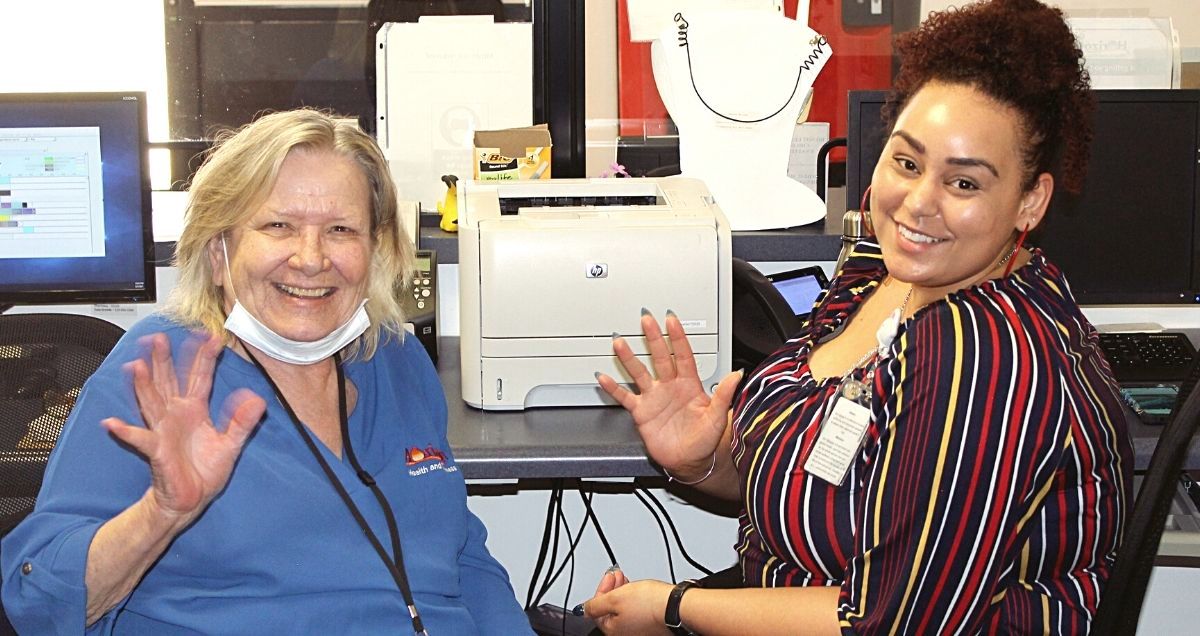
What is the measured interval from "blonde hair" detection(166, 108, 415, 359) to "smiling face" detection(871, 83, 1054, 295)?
0.68 meters

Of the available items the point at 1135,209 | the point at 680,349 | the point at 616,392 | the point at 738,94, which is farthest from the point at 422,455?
the point at 1135,209

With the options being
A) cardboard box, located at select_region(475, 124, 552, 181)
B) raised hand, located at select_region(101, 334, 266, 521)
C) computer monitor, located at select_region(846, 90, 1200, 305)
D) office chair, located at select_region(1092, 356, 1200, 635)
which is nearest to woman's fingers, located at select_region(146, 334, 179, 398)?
raised hand, located at select_region(101, 334, 266, 521)

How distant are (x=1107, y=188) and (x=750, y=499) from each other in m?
1.25

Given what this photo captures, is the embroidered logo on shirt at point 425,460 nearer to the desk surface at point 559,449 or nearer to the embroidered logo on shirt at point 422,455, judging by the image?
the embroidered logo on shirt at point 422,455

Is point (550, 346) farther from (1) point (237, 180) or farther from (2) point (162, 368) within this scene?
(2) point (162, 368)

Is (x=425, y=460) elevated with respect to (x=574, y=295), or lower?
lower

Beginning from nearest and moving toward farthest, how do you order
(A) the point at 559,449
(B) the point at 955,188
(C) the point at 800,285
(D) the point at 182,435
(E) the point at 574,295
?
(D) the point at 182,435
(B) the point at 955,188
(A) the point at 559,449
(E) the point at 574,295
(C) the point at 800,285

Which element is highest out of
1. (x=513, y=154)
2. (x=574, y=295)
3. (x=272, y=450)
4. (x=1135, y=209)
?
(x=513, y=154)

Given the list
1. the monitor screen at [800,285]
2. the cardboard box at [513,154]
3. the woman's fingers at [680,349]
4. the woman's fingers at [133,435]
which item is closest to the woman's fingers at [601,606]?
the woman's fingers at [680,349]

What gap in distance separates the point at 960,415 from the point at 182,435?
785mm

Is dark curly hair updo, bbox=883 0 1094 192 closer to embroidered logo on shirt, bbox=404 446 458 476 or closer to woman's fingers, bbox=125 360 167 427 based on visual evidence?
embroidered logo on shirt, bbox=404 446 458 476

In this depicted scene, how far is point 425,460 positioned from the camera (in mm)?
1670

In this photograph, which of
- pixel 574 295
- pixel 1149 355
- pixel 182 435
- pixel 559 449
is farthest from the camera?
pixel 1149 355

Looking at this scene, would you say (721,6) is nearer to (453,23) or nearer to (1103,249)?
(453,23)
